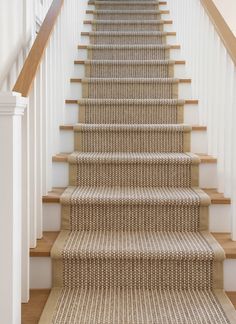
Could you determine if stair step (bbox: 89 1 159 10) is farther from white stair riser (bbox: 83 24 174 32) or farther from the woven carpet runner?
the woven carpet runner

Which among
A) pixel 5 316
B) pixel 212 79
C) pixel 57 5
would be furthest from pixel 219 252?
pixel 57 5

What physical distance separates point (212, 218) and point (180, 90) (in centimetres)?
132

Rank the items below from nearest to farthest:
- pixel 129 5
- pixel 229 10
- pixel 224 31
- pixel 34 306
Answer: pixel 34 306 → pixel 224 31 → pixel 129 5 → pixel 229 10

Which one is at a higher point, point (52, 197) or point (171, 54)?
point (171, 54)

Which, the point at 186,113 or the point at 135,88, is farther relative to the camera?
the point at 135,88

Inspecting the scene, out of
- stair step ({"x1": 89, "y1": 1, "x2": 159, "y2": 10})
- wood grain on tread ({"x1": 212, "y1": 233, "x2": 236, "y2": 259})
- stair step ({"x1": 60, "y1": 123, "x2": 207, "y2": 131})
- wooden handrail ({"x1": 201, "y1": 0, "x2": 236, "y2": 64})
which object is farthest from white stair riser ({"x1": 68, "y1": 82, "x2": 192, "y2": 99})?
stair step ({"x1": 89, "y1": 1, "x2": 159, "y2": 10})

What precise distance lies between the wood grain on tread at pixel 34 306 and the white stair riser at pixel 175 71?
2041 mm

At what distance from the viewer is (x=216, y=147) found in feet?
8.79

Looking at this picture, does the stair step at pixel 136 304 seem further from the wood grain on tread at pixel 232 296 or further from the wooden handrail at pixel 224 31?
the wooden handrail at pixel 224 31

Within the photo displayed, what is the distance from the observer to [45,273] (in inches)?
82.6

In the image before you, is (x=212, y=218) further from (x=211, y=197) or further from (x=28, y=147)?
(x=28, y=147)

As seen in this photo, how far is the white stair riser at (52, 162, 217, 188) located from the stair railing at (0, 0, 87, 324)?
0.23 ft

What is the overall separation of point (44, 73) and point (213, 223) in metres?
1.11

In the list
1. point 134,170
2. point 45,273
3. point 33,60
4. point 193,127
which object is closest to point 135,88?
point 193,127
